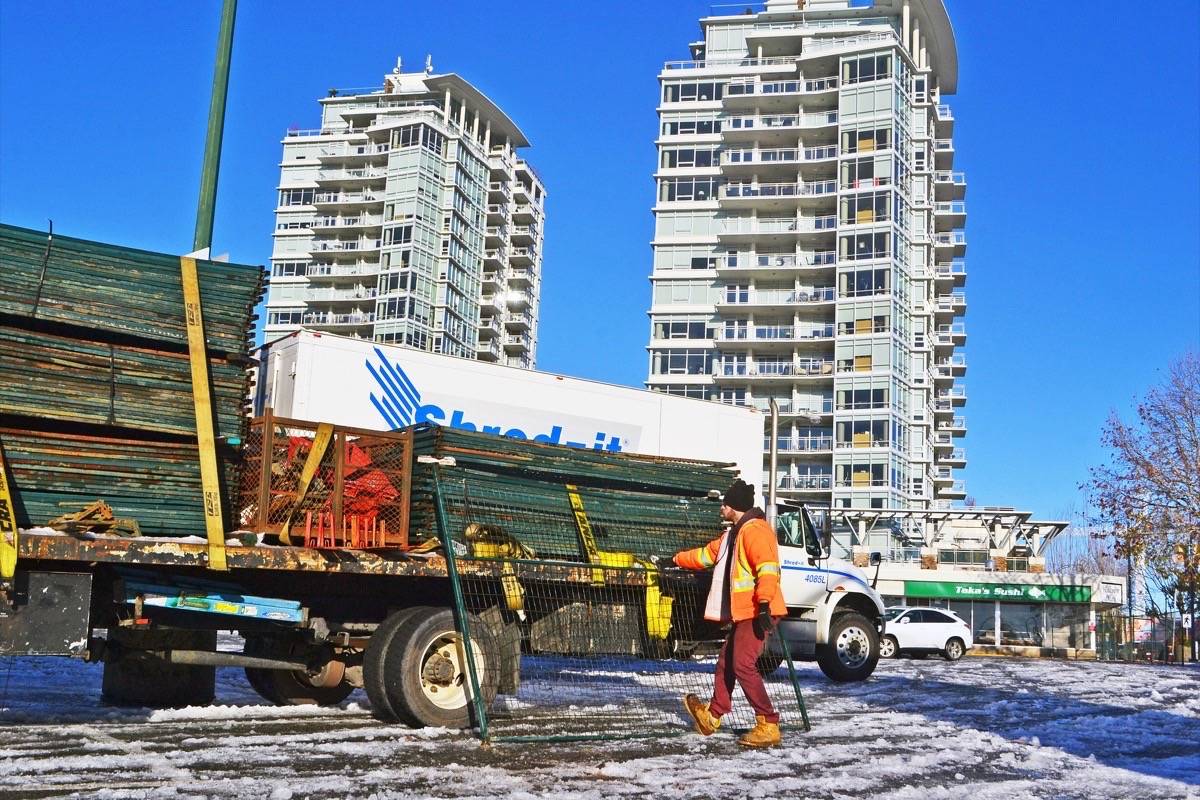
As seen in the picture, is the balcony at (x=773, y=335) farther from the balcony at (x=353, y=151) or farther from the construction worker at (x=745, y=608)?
the construction worker at (x=745, y=608)

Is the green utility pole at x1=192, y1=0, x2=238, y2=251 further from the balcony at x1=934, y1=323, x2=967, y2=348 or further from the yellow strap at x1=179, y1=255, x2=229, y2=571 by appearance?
the balcony at x1=934, y1=323, x2=967, y2=348

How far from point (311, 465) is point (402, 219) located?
90.9 metres

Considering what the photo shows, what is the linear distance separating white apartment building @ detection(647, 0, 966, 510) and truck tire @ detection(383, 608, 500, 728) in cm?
7013

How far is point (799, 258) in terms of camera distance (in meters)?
84.2

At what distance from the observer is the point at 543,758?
818 centimetres

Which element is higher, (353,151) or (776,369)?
(353,151)

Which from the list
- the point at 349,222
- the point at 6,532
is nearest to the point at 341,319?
the point at 349,222

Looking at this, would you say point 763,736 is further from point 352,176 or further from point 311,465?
point 352,176

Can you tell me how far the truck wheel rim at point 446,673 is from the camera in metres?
9.43

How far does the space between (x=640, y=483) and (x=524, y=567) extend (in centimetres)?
217

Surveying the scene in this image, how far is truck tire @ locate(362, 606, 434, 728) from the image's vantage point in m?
9.37

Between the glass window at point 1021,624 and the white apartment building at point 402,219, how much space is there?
1996 inches

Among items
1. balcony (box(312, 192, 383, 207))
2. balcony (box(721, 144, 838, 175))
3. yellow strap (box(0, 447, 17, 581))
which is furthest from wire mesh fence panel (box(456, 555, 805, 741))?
balcony (box(312, 192, 383, 207))

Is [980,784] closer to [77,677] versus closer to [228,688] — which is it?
[228,688]
